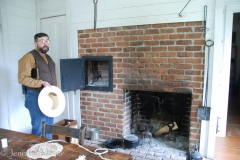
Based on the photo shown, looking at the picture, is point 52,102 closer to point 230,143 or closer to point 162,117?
point 162,117

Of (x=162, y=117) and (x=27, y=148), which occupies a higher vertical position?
(x=27, y=148)

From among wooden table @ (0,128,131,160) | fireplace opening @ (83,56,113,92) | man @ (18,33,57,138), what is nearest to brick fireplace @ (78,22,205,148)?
fireplace opening @ (83,56,113,92)

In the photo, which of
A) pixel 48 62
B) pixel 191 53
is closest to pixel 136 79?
pixel 191 53

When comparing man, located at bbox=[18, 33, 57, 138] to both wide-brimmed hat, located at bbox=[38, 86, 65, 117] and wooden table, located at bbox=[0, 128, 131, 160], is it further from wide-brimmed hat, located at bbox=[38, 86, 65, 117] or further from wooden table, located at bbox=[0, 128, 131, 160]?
wooden table, located at bbox=[0, 128, 131, 160]

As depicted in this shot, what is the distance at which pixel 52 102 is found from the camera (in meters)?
2.17

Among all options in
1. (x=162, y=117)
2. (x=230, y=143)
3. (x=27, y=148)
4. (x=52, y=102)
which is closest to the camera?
(x=27, y=148)

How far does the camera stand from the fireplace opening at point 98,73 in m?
2.87

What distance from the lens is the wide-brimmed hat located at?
204 centimetres

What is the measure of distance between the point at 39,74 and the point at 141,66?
1289mm

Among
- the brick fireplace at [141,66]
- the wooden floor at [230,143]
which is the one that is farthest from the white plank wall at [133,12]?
the wooden floor at [230,143]

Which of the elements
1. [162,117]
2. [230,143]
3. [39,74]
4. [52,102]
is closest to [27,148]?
[52,102]

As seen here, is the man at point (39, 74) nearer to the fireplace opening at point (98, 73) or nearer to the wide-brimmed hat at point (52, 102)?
the wide-brimmed hat at point (52, 102)

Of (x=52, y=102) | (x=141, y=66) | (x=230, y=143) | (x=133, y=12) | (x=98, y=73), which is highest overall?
(x=133, y=12)

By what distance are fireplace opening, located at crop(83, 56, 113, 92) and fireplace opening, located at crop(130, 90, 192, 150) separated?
1.45ft
